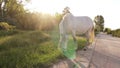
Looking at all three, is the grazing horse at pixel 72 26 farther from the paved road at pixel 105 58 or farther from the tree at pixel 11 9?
the tree at pixel 11 9

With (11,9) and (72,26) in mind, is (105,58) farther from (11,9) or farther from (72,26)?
(11,9)

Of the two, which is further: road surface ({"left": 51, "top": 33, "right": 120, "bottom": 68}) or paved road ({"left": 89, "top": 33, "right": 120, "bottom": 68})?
paved road ({"left": 89, "top": 33, "right": 120, "bottom": 68})

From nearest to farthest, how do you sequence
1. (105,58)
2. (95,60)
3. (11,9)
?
(95,60) → (105,58) → (11,9)

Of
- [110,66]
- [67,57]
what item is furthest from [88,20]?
[110,66]

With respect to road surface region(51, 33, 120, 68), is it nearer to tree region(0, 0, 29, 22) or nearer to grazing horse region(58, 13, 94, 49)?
grazing horse region(58, 13, 94, 49)

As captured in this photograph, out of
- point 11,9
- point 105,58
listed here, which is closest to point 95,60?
point 105,58

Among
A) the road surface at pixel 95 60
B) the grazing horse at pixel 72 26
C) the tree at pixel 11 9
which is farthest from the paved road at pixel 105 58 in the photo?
the tree at pixel 11 9

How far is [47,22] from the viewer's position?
1286 inches

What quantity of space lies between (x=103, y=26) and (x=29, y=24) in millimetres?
114124

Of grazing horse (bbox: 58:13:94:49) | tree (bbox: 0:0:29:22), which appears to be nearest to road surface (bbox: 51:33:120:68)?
grazing horse (bbox: 58:13:94:49)

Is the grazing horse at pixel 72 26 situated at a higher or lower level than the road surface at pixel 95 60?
higher

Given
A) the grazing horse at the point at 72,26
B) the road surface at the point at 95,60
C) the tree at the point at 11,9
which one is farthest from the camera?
the tree at the point at 11,9

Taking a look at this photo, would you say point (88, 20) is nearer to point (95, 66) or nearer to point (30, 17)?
point (95, 66)

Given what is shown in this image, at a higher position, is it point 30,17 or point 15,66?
point 30,17
